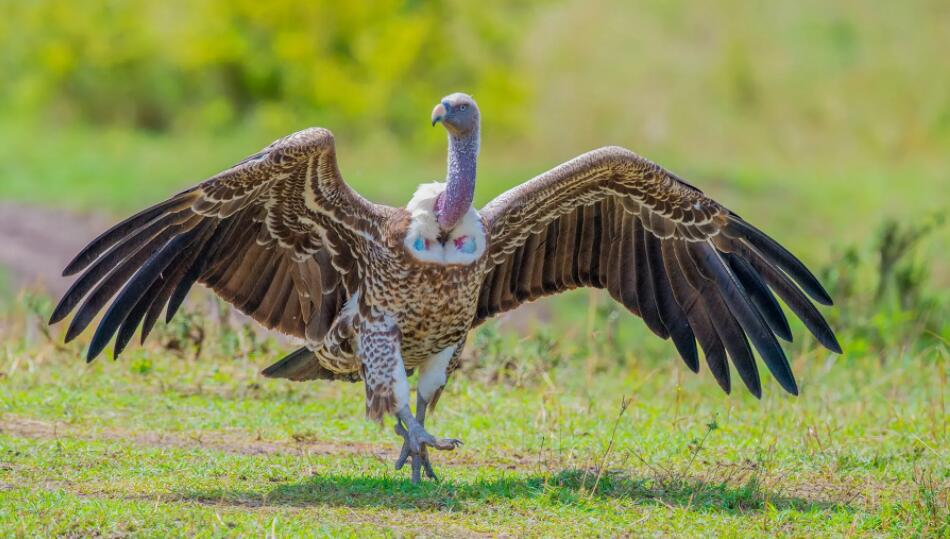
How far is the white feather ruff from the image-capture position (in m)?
7.15

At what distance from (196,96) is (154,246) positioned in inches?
845

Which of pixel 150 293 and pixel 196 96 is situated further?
pixel 196 96

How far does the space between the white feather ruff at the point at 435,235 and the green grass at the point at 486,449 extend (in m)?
1.12

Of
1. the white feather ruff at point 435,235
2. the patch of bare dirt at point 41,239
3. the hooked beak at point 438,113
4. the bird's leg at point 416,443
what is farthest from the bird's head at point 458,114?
the patch of bare dirt at point 41,239

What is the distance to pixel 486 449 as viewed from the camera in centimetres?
805

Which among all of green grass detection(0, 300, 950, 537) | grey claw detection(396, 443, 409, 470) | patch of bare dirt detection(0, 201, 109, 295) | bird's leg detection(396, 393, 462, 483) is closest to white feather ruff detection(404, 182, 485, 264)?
bird's leg detection(396, 393, 462, 483)

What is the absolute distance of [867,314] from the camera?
39.7ft

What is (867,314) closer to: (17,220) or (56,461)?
(56,461)

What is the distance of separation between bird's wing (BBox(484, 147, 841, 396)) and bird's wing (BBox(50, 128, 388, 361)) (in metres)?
0.88

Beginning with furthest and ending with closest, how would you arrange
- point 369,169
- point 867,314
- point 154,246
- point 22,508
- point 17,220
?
point 369,169
point 17,220
point 867,314
point 154,246
point 22,508

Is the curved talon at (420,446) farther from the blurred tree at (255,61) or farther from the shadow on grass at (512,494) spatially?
the blurred tree at (255,61)

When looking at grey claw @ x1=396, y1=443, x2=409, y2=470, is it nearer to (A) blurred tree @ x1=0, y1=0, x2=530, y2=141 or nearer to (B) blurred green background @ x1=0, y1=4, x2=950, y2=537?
(B) blurred green background @ x1=0, y1=4, x2=950, y2=537

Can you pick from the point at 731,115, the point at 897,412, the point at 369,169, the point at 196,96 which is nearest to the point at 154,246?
the point at 897,412

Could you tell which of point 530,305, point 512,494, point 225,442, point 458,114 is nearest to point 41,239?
point 530,305
